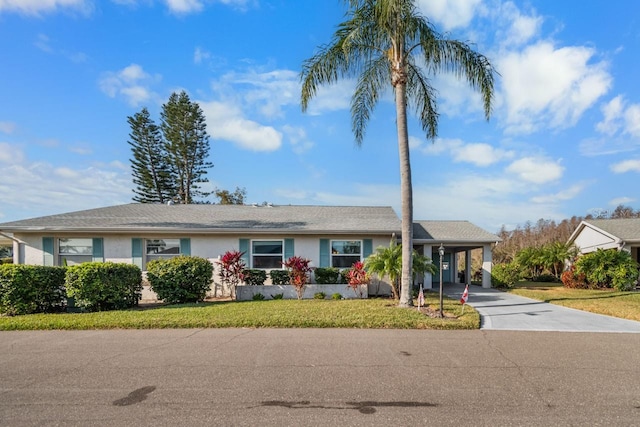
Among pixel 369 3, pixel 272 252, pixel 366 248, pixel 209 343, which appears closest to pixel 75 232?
pixel 272 252

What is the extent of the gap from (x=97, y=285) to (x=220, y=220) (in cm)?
594

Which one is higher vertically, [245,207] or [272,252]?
[245,207]

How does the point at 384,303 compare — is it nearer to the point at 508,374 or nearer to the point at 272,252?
the point at 272,252

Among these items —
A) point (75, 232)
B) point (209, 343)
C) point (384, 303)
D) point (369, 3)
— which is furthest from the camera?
point (75, 232)

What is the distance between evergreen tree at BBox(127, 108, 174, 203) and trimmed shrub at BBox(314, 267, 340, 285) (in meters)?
26.2

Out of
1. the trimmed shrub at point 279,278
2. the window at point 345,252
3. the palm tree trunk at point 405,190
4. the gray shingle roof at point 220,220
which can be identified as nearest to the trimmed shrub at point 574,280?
the gray shingle roof at point 220,220

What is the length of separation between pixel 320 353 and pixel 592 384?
383cm

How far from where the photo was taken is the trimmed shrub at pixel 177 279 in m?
10.7

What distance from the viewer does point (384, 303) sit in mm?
10953

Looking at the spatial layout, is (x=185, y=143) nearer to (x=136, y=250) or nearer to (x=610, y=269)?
(x=136, y=250)

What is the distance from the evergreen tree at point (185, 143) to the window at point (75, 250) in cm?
2081

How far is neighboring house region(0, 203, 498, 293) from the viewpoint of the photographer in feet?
42.4

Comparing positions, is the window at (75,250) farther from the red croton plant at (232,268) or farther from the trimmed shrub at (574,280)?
the trimmed shrub at (574,280)

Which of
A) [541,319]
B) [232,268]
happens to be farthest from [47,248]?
[541,319]
